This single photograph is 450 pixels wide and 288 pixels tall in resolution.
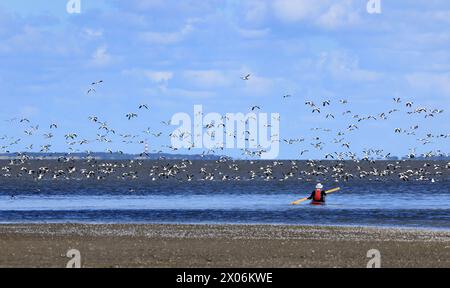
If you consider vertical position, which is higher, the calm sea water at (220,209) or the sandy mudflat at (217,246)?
the sandy mudflat at (217,246)

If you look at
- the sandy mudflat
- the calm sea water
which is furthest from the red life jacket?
the sandy mudflat

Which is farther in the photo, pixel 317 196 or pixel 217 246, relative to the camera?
pixel 317 196

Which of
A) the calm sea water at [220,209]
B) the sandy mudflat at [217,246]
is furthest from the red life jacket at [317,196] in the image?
the sandy mudflat at [217,246]

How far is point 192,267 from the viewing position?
100ft

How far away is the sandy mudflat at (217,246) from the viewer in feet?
105

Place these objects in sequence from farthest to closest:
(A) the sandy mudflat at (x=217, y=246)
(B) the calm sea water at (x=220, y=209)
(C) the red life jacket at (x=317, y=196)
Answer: (C) the red life jacket at (x=317, y=196) → (B) the calm sea water at (x=220, y=209) → (A) the sandy mudflat at (x=217, y=246)

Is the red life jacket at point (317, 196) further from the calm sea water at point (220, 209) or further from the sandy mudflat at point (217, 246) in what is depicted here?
the sandy mudflat at point (217, 246)

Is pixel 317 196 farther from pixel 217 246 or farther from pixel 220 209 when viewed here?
pixel 217 246

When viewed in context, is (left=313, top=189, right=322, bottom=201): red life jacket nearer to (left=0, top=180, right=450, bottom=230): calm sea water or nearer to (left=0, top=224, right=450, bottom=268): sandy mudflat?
(left=0, top=180, right=450, bottom=230): calm sea water

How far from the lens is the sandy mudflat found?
105 feet

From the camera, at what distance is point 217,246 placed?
37.7m

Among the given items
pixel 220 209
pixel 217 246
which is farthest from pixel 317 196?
pixel 217 246
